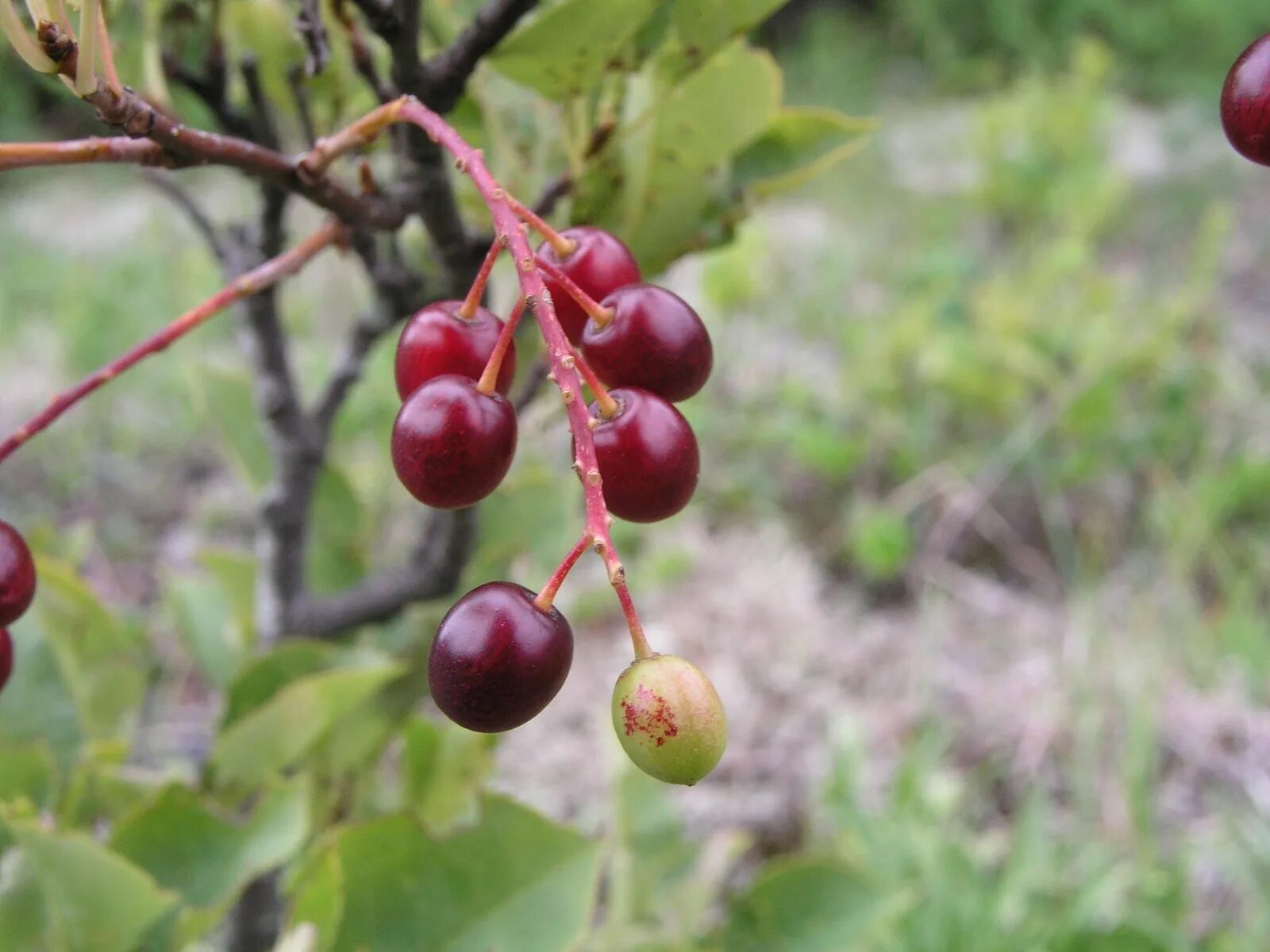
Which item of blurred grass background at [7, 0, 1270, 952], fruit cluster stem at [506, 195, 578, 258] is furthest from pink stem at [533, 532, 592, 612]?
blurred grass background at [7, 0, 1270, 952]

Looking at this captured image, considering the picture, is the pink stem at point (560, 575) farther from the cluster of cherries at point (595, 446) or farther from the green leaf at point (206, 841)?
the green leaf at point (206, 841)

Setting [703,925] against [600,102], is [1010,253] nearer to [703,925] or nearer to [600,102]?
[703,925]

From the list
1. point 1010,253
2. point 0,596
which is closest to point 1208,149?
point 1010,253

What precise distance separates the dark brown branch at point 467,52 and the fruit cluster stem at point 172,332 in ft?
0.26

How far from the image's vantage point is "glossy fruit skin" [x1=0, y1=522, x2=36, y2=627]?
40cm

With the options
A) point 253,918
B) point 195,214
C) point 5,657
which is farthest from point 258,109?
point 253,918

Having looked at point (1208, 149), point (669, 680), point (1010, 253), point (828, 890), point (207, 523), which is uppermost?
point (669, 680)

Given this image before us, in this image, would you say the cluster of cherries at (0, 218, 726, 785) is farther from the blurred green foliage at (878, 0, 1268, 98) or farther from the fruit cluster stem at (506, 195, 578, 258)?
the blurred green foliage at (878, 0, 1268, 98)

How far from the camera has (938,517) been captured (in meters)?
2.19

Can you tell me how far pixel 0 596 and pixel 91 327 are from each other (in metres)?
2.66

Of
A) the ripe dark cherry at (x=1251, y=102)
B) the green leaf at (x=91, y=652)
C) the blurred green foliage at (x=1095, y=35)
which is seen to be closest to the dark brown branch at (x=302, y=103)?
the green leaf at (x=91, y=652)

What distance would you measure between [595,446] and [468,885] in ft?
1.02

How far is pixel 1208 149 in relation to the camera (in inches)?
169

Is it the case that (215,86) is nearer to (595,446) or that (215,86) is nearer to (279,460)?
(279,460)
